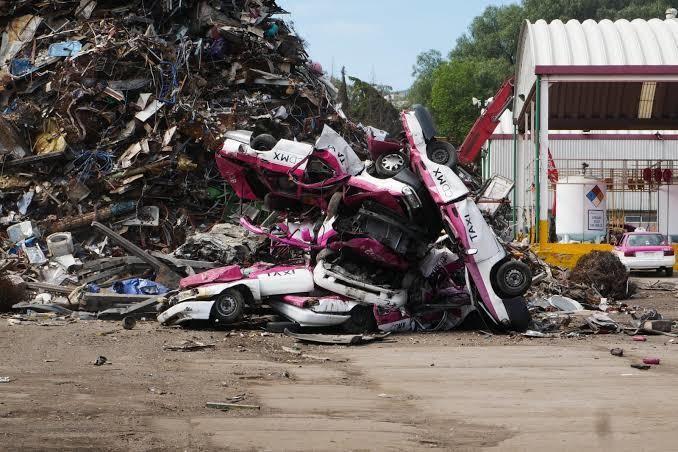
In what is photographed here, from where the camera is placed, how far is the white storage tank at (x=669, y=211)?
34281 millimetres

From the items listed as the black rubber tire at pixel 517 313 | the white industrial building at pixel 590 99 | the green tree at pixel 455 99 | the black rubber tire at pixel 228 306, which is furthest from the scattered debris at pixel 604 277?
the green tree at pixel 455 99

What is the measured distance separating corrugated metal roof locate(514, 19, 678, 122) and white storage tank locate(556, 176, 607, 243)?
→ 3.33 m

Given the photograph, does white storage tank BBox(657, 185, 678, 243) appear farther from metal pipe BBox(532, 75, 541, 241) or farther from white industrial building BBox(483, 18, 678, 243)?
metal pipe BBox(532, 75, 541, 241)

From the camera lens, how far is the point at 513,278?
44.2 ft

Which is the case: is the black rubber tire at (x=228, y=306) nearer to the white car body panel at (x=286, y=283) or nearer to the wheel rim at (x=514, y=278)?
the white car body panel at (x=286, y=283)

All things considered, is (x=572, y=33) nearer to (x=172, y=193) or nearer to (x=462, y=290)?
(x=172, y=193)

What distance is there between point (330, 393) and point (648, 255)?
19.5 metres

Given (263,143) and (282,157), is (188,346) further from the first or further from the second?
(263,143)

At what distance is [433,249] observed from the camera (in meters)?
14.4

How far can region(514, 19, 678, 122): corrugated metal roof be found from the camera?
3101cm

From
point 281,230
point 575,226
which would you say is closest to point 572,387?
point 281,230

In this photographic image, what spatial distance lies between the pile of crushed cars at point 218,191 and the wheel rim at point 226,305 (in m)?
0.04

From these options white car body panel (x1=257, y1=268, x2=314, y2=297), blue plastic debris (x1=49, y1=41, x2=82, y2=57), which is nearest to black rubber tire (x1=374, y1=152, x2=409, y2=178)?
white car body panel (x1=257, y1=268, x2=314, y2=297)

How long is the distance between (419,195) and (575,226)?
17901 millimetres
